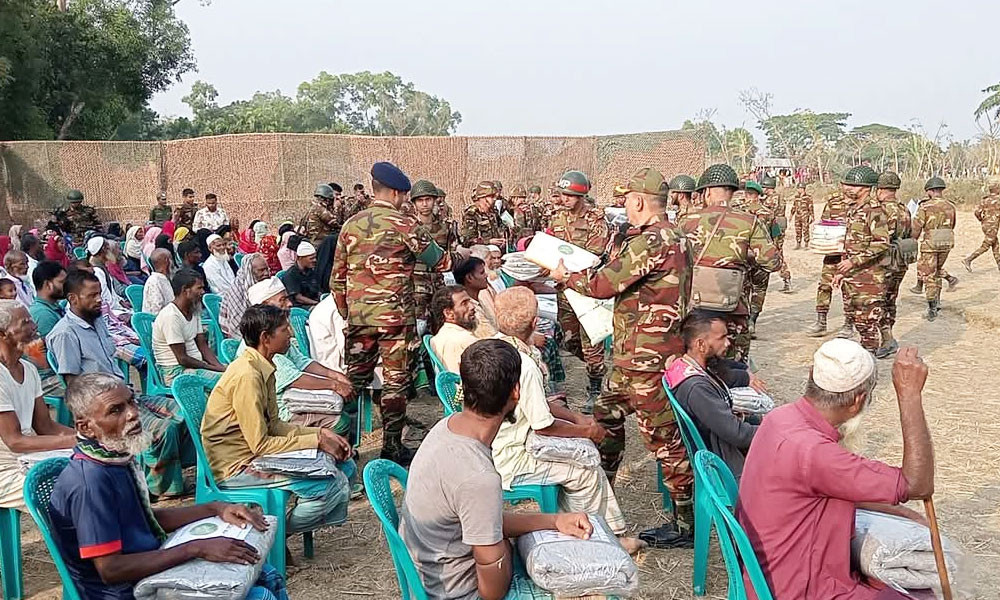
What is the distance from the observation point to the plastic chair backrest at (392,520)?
8.02ft

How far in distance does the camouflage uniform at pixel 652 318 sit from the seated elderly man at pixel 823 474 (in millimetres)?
1603

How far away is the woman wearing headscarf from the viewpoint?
23.0ft

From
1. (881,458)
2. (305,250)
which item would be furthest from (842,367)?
(305,250)

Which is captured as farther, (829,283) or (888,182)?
(829,283)

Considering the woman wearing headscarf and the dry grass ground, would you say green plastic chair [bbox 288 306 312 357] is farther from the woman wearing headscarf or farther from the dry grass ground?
the dry grass ground

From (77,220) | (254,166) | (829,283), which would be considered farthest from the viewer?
(254,166)

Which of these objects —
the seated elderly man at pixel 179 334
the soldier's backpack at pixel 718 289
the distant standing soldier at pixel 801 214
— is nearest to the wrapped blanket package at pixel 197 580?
the seated elderly man at pixel 179 334

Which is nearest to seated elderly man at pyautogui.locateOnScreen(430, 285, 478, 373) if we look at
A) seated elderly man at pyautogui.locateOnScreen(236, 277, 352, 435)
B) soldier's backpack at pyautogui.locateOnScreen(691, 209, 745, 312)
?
seated elderly man at pyautogui.locateOnScreen(236, 277, 352, 435)

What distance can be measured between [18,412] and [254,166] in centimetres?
1359

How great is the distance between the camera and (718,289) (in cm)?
585

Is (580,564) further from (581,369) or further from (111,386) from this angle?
(581,369)

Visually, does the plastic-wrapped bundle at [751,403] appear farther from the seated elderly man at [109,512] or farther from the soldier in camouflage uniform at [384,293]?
the seated elderly man at [109,512]

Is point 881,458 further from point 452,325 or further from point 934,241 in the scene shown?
point 934,241

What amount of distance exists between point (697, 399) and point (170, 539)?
7.52 feet
